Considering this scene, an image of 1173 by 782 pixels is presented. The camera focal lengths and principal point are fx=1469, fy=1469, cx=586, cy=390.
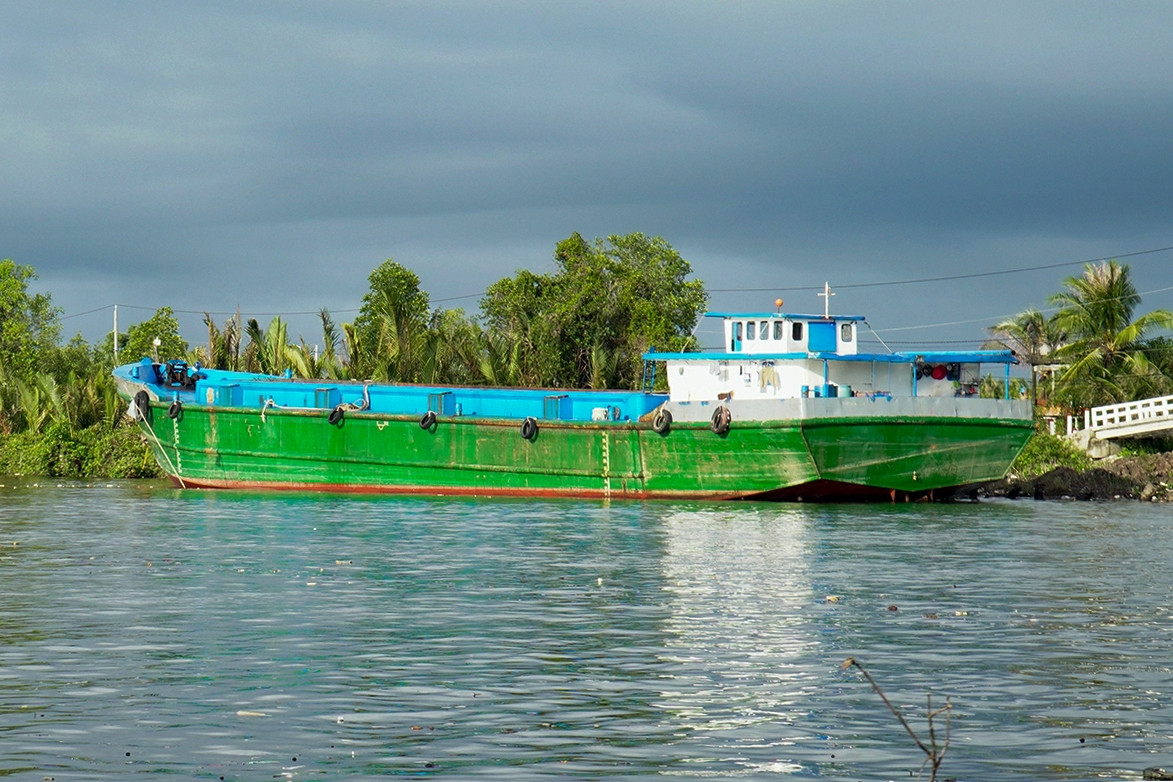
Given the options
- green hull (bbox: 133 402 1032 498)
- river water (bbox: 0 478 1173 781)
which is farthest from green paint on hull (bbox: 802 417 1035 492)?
river water (bbox: 0 478 1173 781)

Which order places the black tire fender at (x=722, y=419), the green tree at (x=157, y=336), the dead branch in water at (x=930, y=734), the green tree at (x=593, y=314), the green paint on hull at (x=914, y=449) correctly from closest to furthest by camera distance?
the dead branch in water at (x=930, y=734) < the green paint on hull at (x=914, y=449) < the black tire fender at (x=722, y=419) < the green tree at (x=593, y=314) < the green tree at (x=157, y=336)

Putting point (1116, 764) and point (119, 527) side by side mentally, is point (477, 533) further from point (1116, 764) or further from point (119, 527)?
point (1116, 764)

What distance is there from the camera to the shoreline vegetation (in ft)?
168

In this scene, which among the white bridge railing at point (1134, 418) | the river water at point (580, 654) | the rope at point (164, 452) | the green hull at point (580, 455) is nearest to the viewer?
the river water at point (580, 654)

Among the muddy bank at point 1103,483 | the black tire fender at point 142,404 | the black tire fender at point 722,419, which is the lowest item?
the muddy bank at point 1103,483

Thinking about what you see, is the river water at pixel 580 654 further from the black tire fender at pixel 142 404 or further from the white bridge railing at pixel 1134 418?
the white bridge railing at pixel 1134 418

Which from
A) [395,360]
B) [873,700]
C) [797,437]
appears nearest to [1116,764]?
[873,700]

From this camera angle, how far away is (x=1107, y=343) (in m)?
54.7

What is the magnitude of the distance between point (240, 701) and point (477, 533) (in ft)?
53.6

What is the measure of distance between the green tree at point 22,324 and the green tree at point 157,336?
15.2ft

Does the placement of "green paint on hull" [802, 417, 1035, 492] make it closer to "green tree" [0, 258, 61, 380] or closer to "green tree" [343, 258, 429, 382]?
"green tree" [343, 258, 429, 382]

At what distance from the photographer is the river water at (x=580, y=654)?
1048 centimetres

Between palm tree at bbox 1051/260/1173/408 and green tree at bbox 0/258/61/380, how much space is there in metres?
51.2

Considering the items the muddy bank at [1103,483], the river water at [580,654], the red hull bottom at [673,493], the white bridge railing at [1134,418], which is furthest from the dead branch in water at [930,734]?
the white bridge railing at [1134,418]
